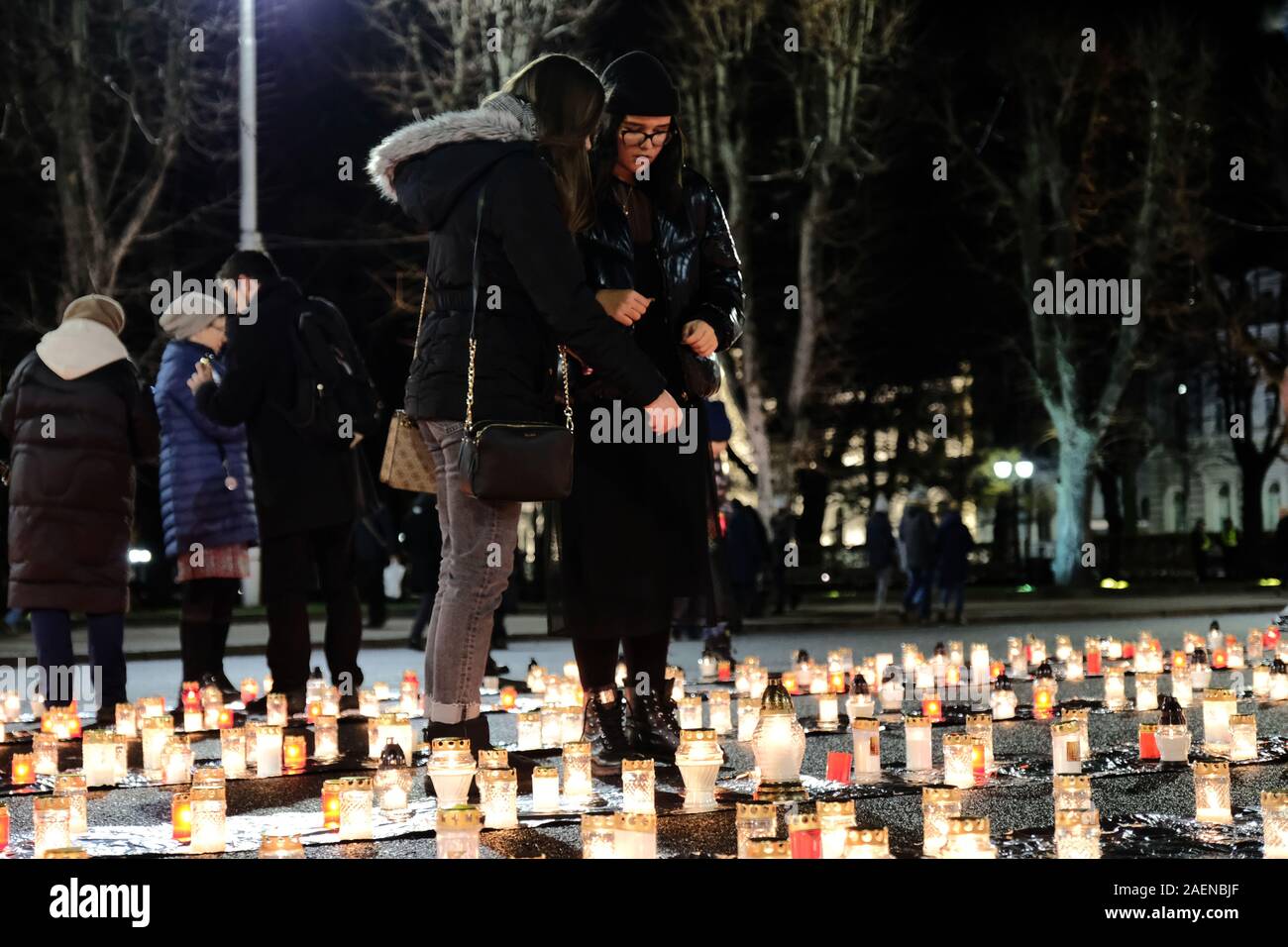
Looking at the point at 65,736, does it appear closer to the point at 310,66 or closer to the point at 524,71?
the point at 524,71

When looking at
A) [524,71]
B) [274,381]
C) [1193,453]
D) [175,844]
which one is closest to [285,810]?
[175,844]

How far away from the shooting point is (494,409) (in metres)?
5.96

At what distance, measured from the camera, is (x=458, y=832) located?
452cm

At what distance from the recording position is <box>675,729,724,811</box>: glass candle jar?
5.75 meters

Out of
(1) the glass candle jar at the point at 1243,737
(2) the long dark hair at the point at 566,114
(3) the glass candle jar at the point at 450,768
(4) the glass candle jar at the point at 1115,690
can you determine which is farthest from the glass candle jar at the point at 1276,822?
(4) the glass candle jar at the point at 1115,690

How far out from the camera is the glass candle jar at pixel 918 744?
673cm

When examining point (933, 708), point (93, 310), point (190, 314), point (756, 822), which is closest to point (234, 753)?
point (933, 708)

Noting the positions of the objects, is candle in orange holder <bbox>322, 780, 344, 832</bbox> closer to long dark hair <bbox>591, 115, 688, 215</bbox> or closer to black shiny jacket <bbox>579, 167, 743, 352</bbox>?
black shiny jacket <bbox>579, 167, 743, 352</bbox>

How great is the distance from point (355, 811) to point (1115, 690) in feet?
16.3

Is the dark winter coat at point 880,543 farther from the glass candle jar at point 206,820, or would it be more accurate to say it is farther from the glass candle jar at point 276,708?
the glass candle jar at point 206,820

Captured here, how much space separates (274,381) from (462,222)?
144 inches

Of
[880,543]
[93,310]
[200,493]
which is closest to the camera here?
[93,310]

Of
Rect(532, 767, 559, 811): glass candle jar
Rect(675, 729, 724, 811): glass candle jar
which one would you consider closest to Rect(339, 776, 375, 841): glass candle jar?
Rect(532, 767, 559, 811): glass candle jar

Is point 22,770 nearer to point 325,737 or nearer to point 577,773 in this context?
point 325,737
